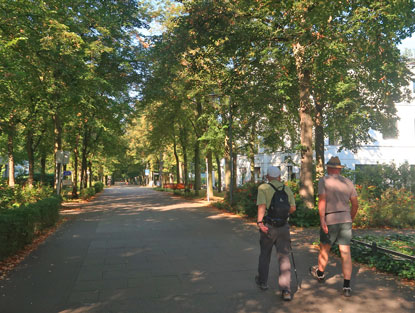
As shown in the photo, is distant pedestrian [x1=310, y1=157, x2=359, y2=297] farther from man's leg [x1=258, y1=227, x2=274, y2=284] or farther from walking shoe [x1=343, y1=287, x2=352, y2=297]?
man's leg [x1=258, y1=227, x2=274, y2=284]

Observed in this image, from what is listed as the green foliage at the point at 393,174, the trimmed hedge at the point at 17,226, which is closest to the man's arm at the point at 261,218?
the trimmed hedge at the point at 17,226

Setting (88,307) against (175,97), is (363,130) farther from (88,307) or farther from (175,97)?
(88,307)

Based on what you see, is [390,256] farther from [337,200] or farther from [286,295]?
[286,295]

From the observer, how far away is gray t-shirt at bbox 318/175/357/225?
5.18m

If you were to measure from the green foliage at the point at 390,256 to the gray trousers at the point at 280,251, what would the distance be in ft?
6.82

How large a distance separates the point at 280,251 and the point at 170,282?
1724mm

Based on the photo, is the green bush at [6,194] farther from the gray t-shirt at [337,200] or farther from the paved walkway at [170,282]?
the gray t-shirt at [337,200]

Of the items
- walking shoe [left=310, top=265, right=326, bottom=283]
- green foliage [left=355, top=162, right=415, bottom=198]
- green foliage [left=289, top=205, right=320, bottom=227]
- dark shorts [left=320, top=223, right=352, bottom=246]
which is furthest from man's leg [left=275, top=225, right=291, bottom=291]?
green foliage [left=355, top=162, right=415, bottom=198]

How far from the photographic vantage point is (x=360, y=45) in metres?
10.3

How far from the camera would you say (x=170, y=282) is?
18.3 feet

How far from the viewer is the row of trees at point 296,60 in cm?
913

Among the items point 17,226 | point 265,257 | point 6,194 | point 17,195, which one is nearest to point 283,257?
point 265,257

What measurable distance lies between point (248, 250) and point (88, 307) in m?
4.21

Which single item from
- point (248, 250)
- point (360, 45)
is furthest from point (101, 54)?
point (248, 250)
